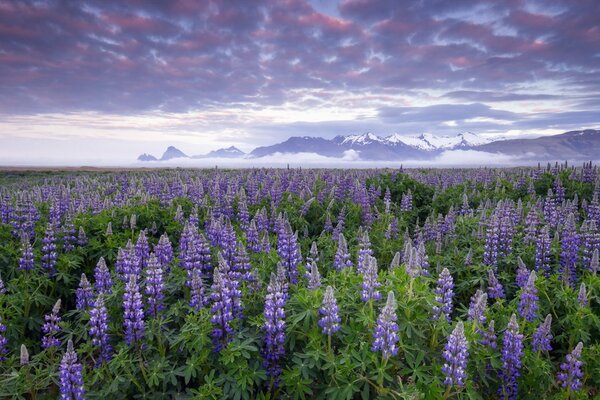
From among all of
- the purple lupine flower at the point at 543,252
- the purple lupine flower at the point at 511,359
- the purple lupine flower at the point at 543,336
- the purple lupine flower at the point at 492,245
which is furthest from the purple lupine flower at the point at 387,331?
the purple lupine flower at the point at 543,252

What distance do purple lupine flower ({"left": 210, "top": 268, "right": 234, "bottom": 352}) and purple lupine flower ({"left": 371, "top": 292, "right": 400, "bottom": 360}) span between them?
1730mm

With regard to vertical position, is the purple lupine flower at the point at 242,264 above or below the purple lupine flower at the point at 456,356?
above

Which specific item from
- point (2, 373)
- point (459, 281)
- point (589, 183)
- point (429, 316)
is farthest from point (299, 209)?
point (589, 183)

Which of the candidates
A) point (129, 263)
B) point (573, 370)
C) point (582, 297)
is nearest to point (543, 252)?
point (582, 297)

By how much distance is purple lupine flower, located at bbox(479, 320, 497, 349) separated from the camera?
4.67 m

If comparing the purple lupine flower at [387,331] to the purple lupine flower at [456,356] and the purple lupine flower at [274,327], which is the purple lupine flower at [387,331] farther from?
the purple lupine flower at [274,327]

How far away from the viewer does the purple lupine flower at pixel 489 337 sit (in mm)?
4668

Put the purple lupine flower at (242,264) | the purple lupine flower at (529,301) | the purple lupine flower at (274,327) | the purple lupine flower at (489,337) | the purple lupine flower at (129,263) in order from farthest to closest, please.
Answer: the purple lupine flower at (129,263), the purple lupine flower at (242,264), the purple lupine flower at (529,301), the purple lupine flower at (489,337), the purple lupine flower at (274,327)

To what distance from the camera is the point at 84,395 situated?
4.40m

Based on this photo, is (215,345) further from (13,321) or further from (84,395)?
(13,321)

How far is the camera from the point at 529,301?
5344 mm

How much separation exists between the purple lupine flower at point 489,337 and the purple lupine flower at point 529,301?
0.88 metres

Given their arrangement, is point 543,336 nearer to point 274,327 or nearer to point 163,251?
point 274,327

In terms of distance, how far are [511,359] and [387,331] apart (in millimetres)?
1765
